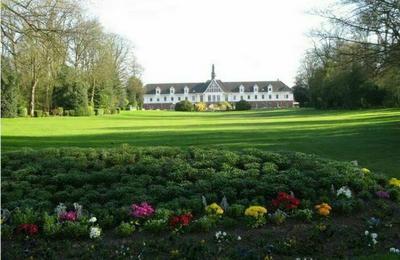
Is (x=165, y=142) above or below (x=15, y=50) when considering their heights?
below

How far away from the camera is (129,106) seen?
349 feet

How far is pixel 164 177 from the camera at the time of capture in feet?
34.4

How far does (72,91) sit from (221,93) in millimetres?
102568

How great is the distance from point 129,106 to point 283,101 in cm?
6651

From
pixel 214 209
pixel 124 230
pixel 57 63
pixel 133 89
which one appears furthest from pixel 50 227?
pixel 133 89

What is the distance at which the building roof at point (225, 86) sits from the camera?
162 metres

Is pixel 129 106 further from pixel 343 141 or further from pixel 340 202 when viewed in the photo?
pixel 340 202

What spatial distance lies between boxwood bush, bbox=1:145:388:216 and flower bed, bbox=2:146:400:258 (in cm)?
2

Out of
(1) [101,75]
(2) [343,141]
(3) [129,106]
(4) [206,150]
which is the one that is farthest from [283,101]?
(4) [206,150]

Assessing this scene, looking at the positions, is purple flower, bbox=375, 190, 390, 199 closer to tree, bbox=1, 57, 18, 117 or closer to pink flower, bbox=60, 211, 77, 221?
pink flower, bbox=60, 211, 77, 221

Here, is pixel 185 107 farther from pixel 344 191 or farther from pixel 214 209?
pixel 214 209

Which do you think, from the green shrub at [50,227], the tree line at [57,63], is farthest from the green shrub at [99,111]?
the green shrub at [50,227]

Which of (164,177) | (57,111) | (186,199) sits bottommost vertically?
(186,199)

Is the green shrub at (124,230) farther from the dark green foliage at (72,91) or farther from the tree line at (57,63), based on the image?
the dark green foliage at (72,91)
